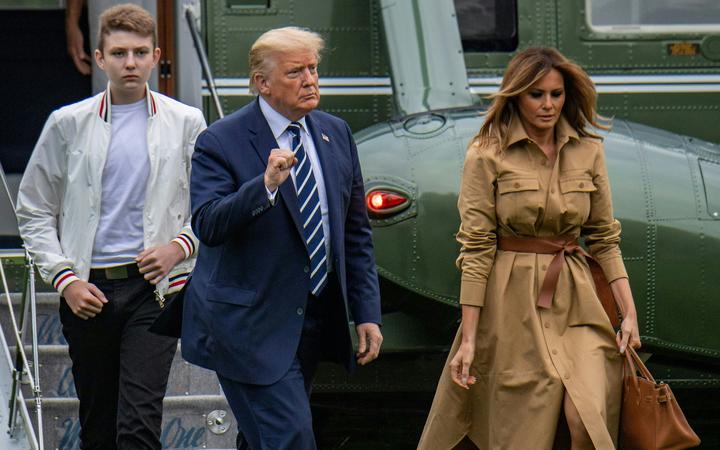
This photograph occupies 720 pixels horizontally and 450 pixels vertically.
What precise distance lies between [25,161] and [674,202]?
4.79 meters

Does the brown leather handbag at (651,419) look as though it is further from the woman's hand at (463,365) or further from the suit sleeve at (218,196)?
the suit sleeve at (218,196)

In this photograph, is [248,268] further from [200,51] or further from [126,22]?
[200,51]

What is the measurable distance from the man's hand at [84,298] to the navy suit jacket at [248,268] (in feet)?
2.16

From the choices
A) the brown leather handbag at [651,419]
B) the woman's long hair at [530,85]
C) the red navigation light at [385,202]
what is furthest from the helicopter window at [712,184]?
the brown leather handbag at [651,419]

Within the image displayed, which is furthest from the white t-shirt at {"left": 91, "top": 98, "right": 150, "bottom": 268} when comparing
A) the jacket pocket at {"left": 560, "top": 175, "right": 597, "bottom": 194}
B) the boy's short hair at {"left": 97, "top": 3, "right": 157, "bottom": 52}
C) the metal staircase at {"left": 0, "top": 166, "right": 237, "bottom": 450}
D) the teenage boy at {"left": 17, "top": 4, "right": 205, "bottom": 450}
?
the jacket pocket at {"left": 560, "top": 175, "right": 597, "bottom": 194}

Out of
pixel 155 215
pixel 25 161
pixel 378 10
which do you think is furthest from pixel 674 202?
pixel 25 161

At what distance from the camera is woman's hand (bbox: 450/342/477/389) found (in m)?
4.47

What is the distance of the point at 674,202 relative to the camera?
600 centimetres

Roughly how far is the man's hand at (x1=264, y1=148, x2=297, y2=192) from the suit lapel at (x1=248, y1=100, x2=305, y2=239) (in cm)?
23

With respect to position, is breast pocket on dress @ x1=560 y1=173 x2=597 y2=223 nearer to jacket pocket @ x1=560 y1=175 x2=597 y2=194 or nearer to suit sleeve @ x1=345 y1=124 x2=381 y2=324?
jacket pocket @ x1=560 y1=175 x2=597 y2=194

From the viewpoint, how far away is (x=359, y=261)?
4391mm

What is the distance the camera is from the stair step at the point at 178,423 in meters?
6.06

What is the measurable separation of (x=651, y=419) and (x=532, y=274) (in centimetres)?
63

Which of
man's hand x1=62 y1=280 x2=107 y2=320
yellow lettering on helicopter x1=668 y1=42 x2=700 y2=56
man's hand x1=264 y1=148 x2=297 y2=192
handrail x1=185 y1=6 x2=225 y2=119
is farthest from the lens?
yellow lettering on helicopter x1=668 y1=42 x2=700 y2=56
